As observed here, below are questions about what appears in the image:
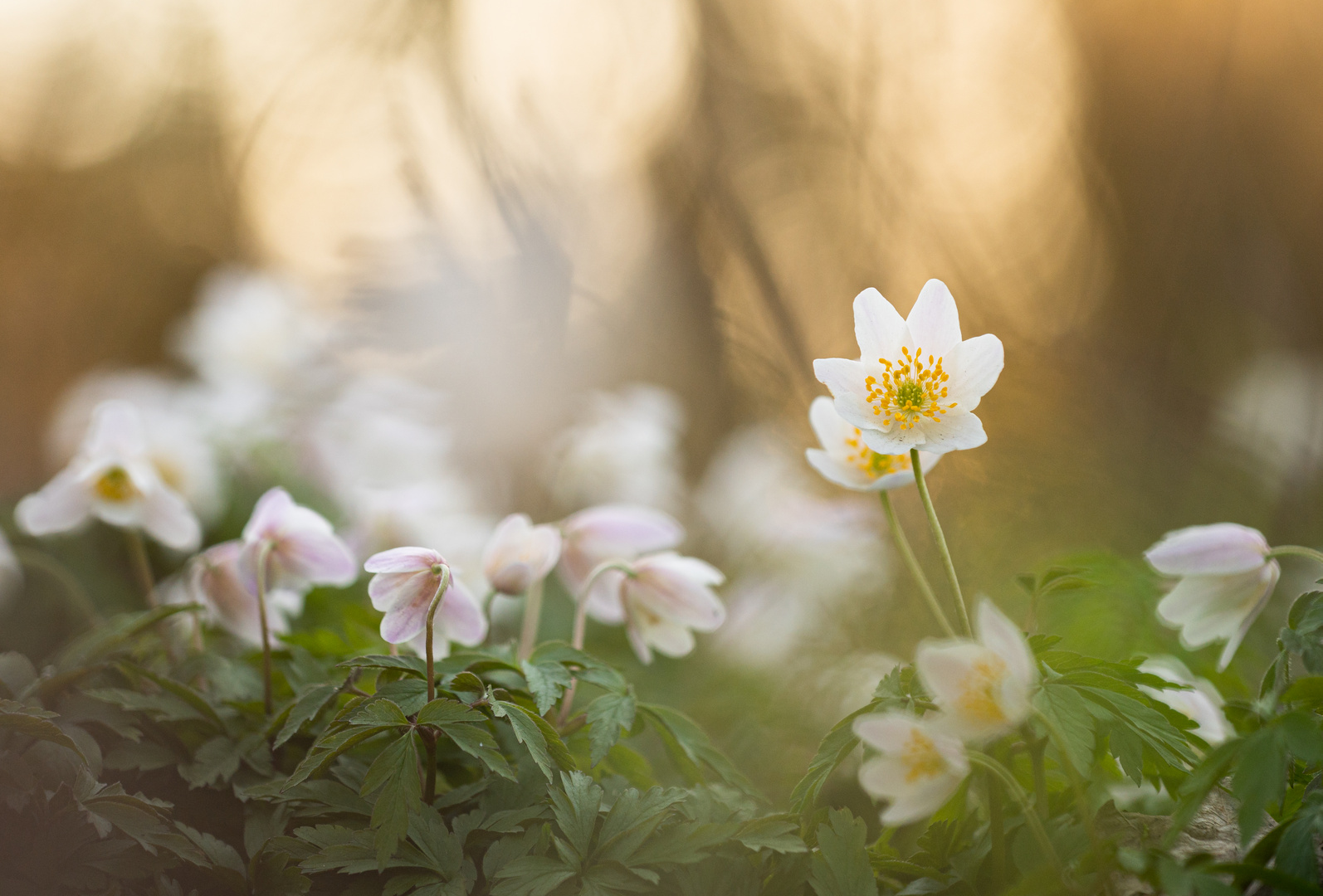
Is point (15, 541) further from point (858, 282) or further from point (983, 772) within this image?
point (858, 282)

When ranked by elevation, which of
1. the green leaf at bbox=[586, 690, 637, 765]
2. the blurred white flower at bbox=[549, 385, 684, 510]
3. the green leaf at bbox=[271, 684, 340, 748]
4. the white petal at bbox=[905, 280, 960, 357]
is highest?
the white petal at bbox=[905, 280, 960, 357]

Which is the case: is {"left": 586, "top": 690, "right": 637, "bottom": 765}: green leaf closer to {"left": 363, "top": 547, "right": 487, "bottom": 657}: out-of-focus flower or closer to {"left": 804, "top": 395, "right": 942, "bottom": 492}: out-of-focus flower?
{"left": 363, "top": 547, "right": 487, "bottom": 657}: out-of-focus flower

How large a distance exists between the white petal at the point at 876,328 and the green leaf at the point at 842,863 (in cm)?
39

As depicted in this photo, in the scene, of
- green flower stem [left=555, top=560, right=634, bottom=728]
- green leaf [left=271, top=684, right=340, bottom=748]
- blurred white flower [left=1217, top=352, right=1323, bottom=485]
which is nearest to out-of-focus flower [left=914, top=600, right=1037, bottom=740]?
green flower stem [left=555, top=560, right=634, bottom=728]

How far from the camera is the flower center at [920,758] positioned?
1.74 feet

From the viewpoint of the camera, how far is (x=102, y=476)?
107cm

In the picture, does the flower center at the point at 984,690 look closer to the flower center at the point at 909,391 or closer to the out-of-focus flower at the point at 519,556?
the flower center at the point at 909,391

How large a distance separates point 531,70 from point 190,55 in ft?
9.49

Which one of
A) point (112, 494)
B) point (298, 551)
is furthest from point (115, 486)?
point (298, 551)

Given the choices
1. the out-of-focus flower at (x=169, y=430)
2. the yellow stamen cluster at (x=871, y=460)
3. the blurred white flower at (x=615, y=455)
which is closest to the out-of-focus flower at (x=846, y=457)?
the yellow stamen cluster at (x=871, y=460)

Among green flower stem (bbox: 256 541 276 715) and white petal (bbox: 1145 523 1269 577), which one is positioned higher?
green flower stem (bbox: 256 541 276 715)

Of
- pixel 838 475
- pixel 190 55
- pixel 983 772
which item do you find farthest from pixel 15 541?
pixel 190 55

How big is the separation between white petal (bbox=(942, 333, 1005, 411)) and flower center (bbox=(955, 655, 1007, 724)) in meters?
0.24

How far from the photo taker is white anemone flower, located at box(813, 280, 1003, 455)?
678 millimetres
